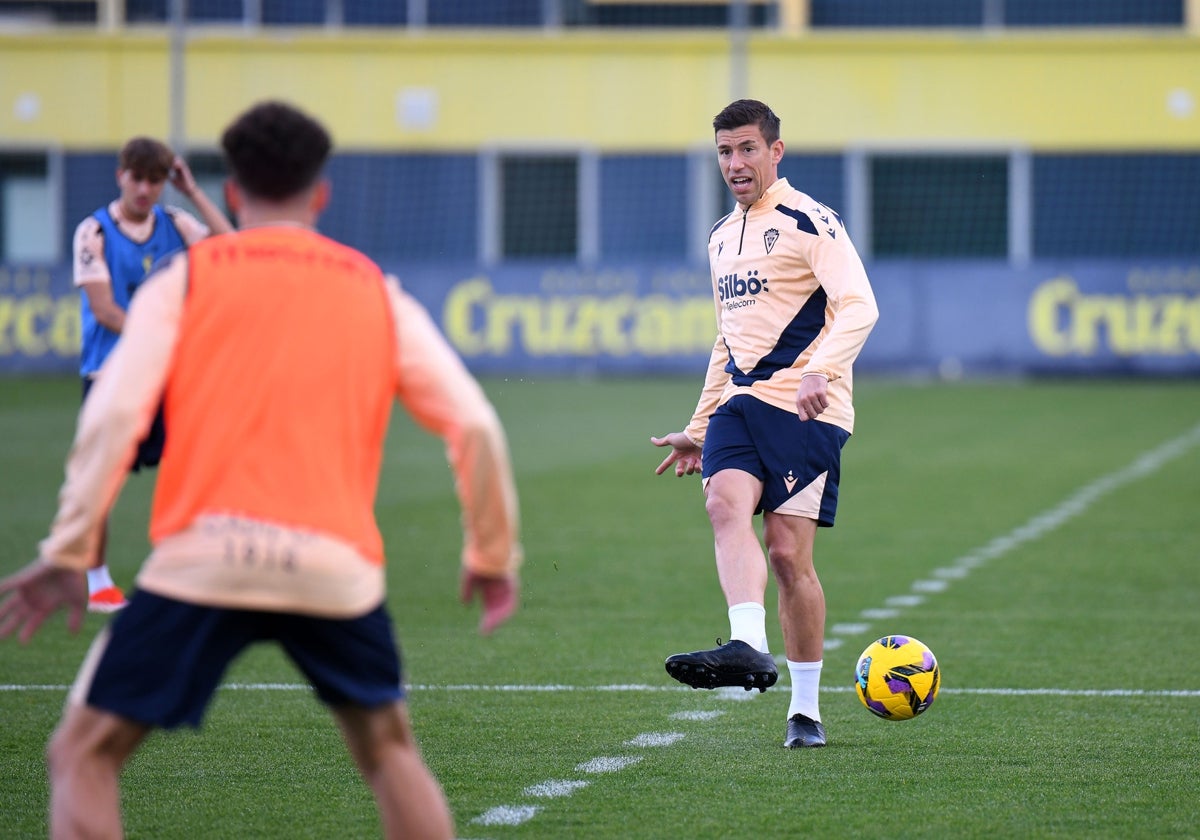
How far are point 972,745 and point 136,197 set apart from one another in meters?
4.79

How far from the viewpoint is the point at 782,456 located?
6.16 m

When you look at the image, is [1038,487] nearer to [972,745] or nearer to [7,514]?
[7,514]

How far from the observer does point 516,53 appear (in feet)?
102

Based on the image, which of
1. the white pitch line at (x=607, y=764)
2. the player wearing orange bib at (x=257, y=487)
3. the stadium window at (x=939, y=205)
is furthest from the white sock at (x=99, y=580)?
the stadium window at (x=939, y=205)

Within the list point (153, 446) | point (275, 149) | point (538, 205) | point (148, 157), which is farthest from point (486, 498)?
point (538, 205)

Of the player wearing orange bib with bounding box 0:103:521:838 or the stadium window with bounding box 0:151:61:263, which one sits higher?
the stadium window with bounding box 0:151:61:263

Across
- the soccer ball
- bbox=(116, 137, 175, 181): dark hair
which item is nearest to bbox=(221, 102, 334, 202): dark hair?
the soccer ball

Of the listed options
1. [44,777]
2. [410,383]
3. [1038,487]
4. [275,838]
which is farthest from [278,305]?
[1038,487]

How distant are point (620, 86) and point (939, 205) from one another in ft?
18.5

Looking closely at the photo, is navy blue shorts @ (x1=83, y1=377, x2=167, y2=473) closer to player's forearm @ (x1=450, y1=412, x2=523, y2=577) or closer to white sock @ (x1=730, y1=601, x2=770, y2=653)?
white sock @ (x1=730, y1=601, x2=770, y2=653)

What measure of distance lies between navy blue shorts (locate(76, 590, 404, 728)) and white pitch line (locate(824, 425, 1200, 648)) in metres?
4.93

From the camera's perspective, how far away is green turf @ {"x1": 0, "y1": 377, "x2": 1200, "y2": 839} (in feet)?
17.3

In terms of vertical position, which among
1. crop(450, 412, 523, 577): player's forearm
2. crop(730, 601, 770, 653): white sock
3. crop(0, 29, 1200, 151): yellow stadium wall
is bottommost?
crop(730, 601, 770, 653): white sock

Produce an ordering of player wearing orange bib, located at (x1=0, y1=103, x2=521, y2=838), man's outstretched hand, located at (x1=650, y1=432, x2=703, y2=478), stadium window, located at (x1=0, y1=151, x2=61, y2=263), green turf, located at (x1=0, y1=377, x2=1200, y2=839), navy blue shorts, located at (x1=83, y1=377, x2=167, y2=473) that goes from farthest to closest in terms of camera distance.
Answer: stadium window, located at (x1=0, y1=151, x2=61, y2=263) → navy blue shorts, located at (x1=83, y1=377, x2=167, y2=473) → man's outstretched hand, located at (x1=650, y1=432, x2=703, y2=478) → green turf, located at (x1=0, y1=377, x2=1200, y2=839) → player wearing orange bib, located at (x1=0, y1=103, x2=521, y2=838)
